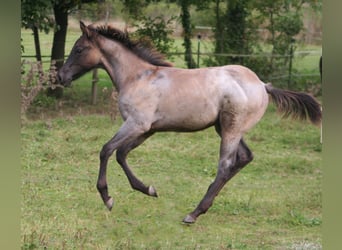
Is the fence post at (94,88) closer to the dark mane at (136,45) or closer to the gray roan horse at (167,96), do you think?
the dark mane at (136,45)

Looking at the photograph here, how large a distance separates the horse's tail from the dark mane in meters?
0.99

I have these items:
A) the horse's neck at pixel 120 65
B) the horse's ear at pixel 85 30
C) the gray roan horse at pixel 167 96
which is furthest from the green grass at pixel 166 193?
the horse's ear at pixel 85 30

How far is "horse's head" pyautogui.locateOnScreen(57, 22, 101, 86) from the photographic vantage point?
4.50 metres

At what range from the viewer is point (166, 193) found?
6566 millimetres

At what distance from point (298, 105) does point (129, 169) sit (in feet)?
4.99

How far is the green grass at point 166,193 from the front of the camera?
4.96m

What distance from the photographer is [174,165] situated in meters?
7.80

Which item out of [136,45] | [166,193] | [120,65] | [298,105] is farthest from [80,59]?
[166,193]

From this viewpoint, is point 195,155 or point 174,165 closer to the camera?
point 174,165

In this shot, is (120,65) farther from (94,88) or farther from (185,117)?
(94,88)

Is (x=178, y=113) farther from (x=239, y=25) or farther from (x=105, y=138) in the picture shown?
(x=239, y=25)
